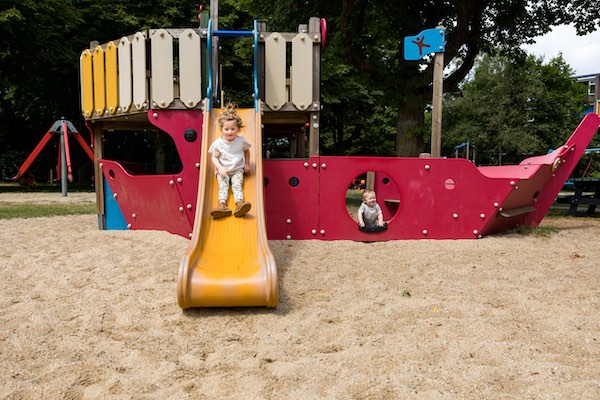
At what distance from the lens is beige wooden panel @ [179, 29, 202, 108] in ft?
18.8

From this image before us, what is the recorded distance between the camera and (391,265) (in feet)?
15.0

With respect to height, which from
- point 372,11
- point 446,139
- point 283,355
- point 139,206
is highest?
point 372,11

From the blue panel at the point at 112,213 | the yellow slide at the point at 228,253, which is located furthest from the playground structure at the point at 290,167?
the blue panel at the point at 112,213

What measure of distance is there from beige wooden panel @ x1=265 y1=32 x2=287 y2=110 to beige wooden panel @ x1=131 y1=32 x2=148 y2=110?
1514 mm

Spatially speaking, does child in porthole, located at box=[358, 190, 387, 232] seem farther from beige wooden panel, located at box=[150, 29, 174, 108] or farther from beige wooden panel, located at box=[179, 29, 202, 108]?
beige wooden panel, located at box=[150, 29, 174, 108]

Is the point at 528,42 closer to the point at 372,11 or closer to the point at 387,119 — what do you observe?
the point at 372,11

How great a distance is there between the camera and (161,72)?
5754mm

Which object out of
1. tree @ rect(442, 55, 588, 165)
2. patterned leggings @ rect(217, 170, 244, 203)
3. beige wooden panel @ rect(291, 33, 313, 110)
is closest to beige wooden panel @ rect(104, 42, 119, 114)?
beige wooden panel @ rect(291, 33, 313, 110)

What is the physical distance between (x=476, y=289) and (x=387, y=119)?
81.3 ft

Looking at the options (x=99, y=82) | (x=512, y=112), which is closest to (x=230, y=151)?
(x=99, y=82)

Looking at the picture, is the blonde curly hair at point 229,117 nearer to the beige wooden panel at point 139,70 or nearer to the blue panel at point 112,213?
the beige wooden panel at point 139,70

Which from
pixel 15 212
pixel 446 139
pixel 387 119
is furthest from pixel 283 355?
pixel 446 139

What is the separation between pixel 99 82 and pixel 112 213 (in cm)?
184

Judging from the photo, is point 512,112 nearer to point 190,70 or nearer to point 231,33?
point 231,33
